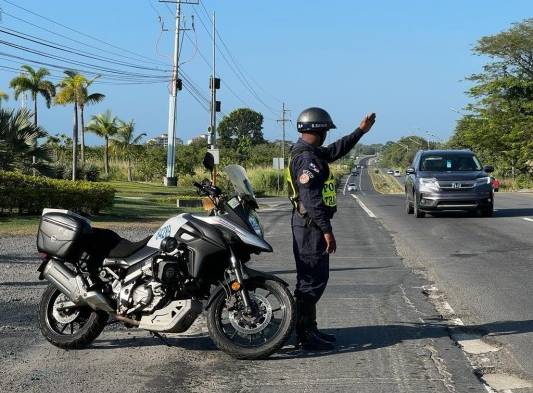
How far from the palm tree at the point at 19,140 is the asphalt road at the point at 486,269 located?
9936 millimetres

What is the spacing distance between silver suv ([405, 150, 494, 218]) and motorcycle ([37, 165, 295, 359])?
1357 centimetres

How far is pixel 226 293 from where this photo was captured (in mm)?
5789

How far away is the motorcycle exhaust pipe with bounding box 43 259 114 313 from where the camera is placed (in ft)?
19.5

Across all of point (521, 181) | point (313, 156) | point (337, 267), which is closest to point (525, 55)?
point (521, 181)

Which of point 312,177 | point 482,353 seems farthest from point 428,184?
point 312,177

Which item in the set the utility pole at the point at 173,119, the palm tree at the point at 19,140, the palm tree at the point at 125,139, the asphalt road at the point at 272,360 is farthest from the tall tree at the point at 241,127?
the asphalt road at the point at 272,360

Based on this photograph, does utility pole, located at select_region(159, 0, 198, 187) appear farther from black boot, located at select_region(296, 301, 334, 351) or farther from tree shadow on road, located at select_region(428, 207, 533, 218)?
black boot, located at select_region(296, 301, 334, 351)

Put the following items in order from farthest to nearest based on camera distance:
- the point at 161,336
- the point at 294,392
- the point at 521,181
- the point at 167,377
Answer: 1. the point at 521,181
2. the point at 161,336
3. the point at 167,377
4. the point at 294,392

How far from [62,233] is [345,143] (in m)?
2.43

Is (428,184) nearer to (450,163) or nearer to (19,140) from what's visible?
(450,163)

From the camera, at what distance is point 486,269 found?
34.5ft

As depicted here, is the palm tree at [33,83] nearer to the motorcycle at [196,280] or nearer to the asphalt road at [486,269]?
the asphalt road at [486,269]

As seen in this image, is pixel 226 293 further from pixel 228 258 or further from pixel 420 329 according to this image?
pixel 420 329

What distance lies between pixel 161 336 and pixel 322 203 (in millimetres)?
1817
